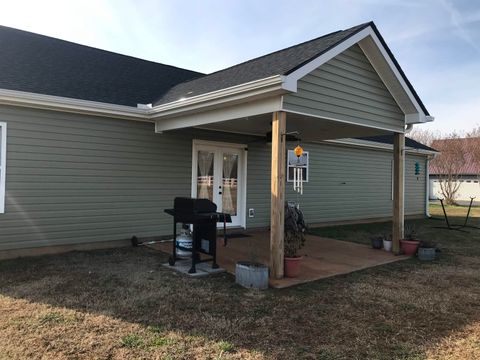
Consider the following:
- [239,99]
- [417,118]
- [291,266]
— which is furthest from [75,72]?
[417,118]

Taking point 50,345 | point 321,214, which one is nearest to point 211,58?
point 321,214

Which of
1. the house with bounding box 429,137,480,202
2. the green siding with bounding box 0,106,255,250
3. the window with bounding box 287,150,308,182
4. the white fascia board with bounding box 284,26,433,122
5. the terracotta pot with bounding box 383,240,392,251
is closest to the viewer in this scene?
the white fascia board with bounding box 284,26,433,122

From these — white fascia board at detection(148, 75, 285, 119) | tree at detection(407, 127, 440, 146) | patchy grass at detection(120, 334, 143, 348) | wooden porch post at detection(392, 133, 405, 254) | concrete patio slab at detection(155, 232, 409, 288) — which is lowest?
patchy grass at detection(120, 334, 143, 348)

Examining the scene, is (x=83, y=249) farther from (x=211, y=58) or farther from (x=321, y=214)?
(x=211, y=58)

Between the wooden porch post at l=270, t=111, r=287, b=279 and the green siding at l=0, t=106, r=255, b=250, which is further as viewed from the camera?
the green siding at l=0, t=106, r=255, b=250

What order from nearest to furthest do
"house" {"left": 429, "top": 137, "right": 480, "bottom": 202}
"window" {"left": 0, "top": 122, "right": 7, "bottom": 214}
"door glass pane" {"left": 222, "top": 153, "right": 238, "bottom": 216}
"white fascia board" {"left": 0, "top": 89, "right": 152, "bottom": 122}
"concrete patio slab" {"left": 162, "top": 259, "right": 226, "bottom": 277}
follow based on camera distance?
"concrete patio slab" {"left": 162, "top": 259, "right": 226, "bottom": 277}, "white fascia board" {"left": 0, "top": 89, "right": 152, "bottom": 122}, "window" {"left": 0, "top": 122, "right": 7, "bottom": 214}, "door glass pane" {"left": 222, "top": 153, "right": 238, "bottom": 216}, "house" {"left": 429, "top": 137, "right": 480, "bottom": 202}

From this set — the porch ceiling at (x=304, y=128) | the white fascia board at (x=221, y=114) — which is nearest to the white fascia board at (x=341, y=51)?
the white fascia board at (x=221, y=114)

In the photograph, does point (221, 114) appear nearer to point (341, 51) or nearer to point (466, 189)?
point (341, 51)

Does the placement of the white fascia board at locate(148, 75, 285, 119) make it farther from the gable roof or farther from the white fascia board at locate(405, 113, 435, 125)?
the white fascia board at locate(405, 113, 435, 125)

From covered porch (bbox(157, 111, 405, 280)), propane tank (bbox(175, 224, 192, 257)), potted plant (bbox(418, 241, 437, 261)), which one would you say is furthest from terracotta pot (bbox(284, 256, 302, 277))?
potted plant (bbox(418, 241, 437, 261))

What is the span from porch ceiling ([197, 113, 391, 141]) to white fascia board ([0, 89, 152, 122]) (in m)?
1.45

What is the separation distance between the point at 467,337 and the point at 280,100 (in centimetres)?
343

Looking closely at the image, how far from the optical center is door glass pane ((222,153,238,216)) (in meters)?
9.05

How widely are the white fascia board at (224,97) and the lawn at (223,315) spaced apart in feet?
8.59
